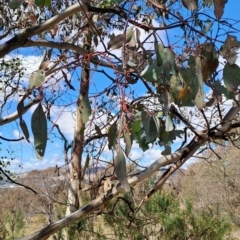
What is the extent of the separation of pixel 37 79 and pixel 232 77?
1.13 ft

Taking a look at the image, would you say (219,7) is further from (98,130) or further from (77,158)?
(77,158)

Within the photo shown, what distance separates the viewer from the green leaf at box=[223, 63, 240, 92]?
797 mm

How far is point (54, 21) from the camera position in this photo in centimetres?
108

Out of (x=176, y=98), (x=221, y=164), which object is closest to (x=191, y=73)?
(x=176, y=98)

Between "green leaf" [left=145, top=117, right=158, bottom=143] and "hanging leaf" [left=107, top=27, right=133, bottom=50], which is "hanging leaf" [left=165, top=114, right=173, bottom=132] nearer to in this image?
"green leaf" [left=145, top=117, right=158, bottom=143]

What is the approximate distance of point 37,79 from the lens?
80cm

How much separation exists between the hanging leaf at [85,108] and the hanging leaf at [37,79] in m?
0.10

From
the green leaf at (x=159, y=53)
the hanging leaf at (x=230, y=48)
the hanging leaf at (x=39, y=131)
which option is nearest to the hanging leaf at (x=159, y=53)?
the green leaf at (x=159, y=53)

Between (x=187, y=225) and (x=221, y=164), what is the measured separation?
11.8 ft

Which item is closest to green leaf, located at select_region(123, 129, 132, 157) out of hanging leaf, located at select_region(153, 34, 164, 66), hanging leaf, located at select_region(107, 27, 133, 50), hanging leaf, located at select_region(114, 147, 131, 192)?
hanging leaf, located at select_region(114, 147, 131, 192)

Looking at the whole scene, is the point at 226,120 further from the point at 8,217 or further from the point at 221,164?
the point at 221,164

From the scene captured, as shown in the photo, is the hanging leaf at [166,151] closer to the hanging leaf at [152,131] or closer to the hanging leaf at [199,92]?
the hanging leaf at [152,131]

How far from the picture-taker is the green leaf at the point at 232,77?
2.62 ft

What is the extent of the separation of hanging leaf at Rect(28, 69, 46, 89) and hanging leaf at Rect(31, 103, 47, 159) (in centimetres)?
4
